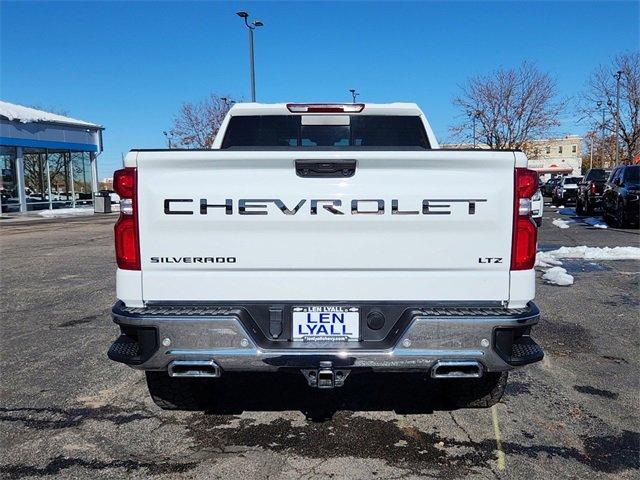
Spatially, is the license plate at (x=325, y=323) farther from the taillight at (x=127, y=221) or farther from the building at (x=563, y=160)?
the building at (x=563, y=160)

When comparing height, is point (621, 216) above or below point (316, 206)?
below

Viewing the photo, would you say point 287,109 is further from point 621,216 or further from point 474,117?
point 474,117

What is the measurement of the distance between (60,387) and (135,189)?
2221mm

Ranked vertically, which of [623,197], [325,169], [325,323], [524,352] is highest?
[325,169]

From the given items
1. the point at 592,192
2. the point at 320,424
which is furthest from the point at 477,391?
the point at 592,192

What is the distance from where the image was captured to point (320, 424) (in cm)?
362

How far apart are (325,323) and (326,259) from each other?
1.20 feet

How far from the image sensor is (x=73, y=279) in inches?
363

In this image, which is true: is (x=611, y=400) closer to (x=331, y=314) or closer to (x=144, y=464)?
(x=331, y=314)

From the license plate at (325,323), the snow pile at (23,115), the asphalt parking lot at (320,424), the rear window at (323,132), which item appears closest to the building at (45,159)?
the snow pile at (23,115)

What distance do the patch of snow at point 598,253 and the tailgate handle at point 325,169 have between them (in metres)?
8.90

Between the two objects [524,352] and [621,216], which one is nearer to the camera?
[524,352]

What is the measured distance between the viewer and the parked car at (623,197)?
622 inches

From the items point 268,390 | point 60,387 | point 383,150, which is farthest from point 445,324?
point 60,387
